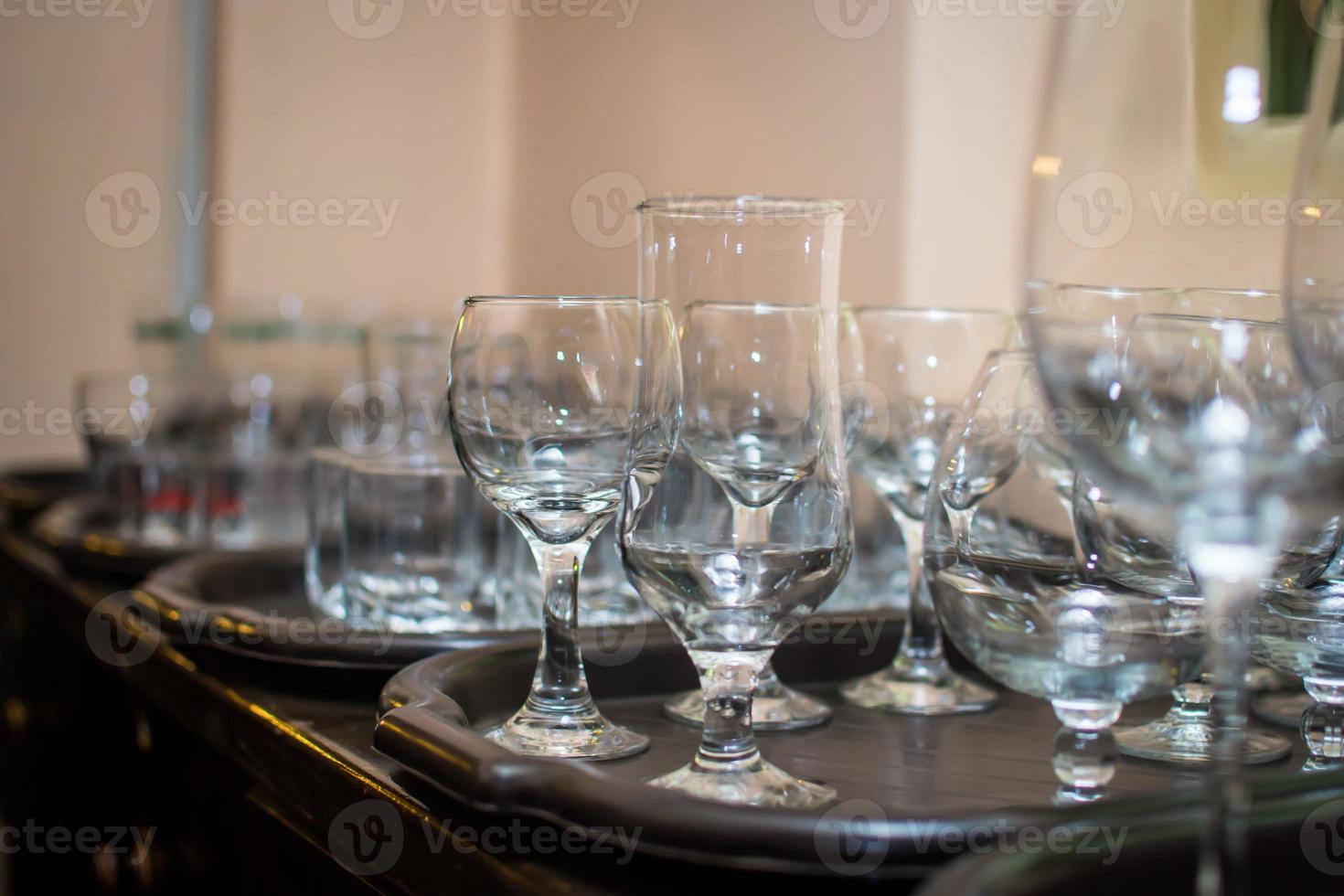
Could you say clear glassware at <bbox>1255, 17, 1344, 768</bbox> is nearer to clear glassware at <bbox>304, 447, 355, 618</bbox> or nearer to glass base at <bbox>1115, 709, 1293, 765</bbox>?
glass base at <bbox>1115, 709, 1293, 765</bbox>

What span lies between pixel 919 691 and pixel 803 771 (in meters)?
0.16

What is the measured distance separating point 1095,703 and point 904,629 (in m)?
0.29

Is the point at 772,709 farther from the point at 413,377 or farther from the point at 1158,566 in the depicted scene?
the point at 413,377

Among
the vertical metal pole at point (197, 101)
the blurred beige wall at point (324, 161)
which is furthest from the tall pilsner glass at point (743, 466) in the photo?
the vertical metal pole at point (197, 101)

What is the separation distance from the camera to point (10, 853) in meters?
1.60

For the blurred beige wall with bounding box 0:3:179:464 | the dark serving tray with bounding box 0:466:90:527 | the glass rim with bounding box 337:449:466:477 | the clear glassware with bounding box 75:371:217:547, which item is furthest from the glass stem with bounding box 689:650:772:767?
the blurred beige wall with bounding box 0:3:179:464

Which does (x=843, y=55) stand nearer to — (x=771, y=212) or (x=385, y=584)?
(x=385, y=584)

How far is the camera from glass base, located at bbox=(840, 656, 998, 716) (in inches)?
27.3

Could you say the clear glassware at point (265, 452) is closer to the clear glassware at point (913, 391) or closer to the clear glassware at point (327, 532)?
the clear glassware at point (327, 532)

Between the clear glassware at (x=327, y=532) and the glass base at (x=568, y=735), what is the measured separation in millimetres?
339

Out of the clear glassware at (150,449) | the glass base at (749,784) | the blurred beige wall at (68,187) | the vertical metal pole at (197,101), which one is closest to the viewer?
the glass base at (749,784)

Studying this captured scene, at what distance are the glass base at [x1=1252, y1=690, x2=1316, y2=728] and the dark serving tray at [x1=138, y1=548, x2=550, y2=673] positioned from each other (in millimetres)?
369

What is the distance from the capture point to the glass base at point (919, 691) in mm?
692

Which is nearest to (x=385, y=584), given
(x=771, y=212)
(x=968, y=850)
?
(x=771, y=212)
